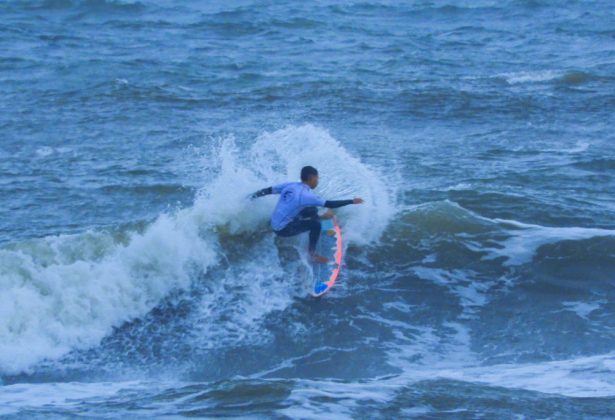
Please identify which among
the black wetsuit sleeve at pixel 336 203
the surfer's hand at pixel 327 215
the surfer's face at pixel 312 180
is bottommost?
the surfer's hand at pixel 327 215

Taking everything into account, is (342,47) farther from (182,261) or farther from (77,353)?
(77,353)

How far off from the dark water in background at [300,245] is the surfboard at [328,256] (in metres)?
0.14

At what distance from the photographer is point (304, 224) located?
11445 mm

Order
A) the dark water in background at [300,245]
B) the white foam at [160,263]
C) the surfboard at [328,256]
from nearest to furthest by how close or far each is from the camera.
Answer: the dark water in background at [300,245]
the white foam at [160,263]
the surfboard at [328,256]

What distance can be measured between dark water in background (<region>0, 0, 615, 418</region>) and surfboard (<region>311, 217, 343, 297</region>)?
14cm

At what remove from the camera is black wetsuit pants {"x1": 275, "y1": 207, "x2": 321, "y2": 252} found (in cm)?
1141

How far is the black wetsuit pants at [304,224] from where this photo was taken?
37.4ft

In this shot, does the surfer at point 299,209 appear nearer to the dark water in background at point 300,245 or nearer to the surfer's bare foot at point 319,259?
the surfer's bare foot at point 319,259

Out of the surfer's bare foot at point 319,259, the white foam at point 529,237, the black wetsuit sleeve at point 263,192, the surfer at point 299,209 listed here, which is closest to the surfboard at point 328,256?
the surfer's bare foot at point 319,259

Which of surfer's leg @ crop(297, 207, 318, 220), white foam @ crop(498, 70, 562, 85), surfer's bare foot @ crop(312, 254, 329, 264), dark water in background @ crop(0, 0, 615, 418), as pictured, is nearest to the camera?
dark water in background @ crop(0, 0, 615, 418)

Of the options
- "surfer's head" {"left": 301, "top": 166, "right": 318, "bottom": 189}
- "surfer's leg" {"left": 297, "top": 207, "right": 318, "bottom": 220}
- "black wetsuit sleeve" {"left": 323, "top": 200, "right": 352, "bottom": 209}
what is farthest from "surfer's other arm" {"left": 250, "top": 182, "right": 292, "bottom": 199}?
"black wetsuit sleeve" {"left": 323, "top": 200, "right": 352, "bottom": 209}

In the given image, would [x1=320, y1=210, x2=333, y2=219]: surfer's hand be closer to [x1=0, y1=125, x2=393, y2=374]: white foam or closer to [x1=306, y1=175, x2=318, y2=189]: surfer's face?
[x1=306, y1=175, x2=318, y2=189]: surfer's face

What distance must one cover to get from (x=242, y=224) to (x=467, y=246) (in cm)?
270

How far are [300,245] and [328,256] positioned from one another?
1.20 feet
